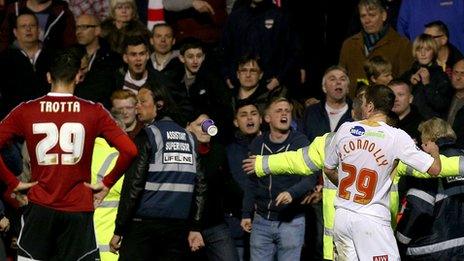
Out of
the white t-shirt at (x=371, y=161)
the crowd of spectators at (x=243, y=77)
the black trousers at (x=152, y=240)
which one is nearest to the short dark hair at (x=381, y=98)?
the white t-shirt at (x=371, y=161)

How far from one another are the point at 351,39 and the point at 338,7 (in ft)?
4.76

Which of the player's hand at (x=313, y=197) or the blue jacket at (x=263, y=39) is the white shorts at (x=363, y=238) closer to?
the player's hand at (x=313, y=197)

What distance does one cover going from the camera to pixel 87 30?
51.6 ft

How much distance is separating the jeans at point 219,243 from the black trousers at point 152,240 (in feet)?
3.81

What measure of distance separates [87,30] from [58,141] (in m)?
5.45

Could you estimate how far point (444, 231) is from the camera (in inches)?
460

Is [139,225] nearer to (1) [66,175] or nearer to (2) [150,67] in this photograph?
(1) [66,175]

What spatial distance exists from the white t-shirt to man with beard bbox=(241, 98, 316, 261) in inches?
81.8

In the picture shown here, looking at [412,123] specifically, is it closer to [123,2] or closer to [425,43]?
[425,43]

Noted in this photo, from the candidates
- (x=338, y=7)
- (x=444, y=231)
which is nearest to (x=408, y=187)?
(x=444, y=231)

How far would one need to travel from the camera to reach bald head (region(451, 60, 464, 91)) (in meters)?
14.2

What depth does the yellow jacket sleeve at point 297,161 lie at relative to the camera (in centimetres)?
1140

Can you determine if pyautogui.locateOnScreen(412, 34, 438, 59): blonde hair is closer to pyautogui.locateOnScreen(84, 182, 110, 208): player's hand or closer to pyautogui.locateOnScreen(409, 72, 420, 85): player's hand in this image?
pyautogui.locateOnScreen(409, 72, 420, 85): player's hand

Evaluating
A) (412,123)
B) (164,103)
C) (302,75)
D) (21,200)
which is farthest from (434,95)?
(21,200)
